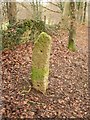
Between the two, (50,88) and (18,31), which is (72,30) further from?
(50,88)

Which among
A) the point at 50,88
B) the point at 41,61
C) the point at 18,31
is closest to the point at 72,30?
the point at 18,31

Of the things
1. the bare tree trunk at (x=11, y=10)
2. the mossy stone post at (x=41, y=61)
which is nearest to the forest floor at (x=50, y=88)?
the mossy stone post at (x=41, y=61)

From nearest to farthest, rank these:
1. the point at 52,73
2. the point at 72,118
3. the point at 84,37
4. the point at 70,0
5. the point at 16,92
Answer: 1. the point at 72,118
2. the point at 16,92
3. the point at 52,73
4. the point at 70,0
5. the point at 84,37

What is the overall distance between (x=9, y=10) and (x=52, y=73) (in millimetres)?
3176

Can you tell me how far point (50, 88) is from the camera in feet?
18.4

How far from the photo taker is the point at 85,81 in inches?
256

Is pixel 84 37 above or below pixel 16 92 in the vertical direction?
above

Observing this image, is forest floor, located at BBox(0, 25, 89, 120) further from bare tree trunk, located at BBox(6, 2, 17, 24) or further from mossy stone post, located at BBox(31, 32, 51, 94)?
bare tree trunk, located at BBox(6, 2, 17, 24)

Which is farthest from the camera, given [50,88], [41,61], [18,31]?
[18,31]

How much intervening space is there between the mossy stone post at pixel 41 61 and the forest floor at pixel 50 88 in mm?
178

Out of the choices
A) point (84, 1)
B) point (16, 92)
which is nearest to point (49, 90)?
point (16, 92)

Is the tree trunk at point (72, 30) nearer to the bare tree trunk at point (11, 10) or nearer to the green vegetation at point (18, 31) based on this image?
the green vegetation at point (18, 31)

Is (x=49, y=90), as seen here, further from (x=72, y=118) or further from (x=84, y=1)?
(x=84, y=1)

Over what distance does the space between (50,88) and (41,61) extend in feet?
2.53
